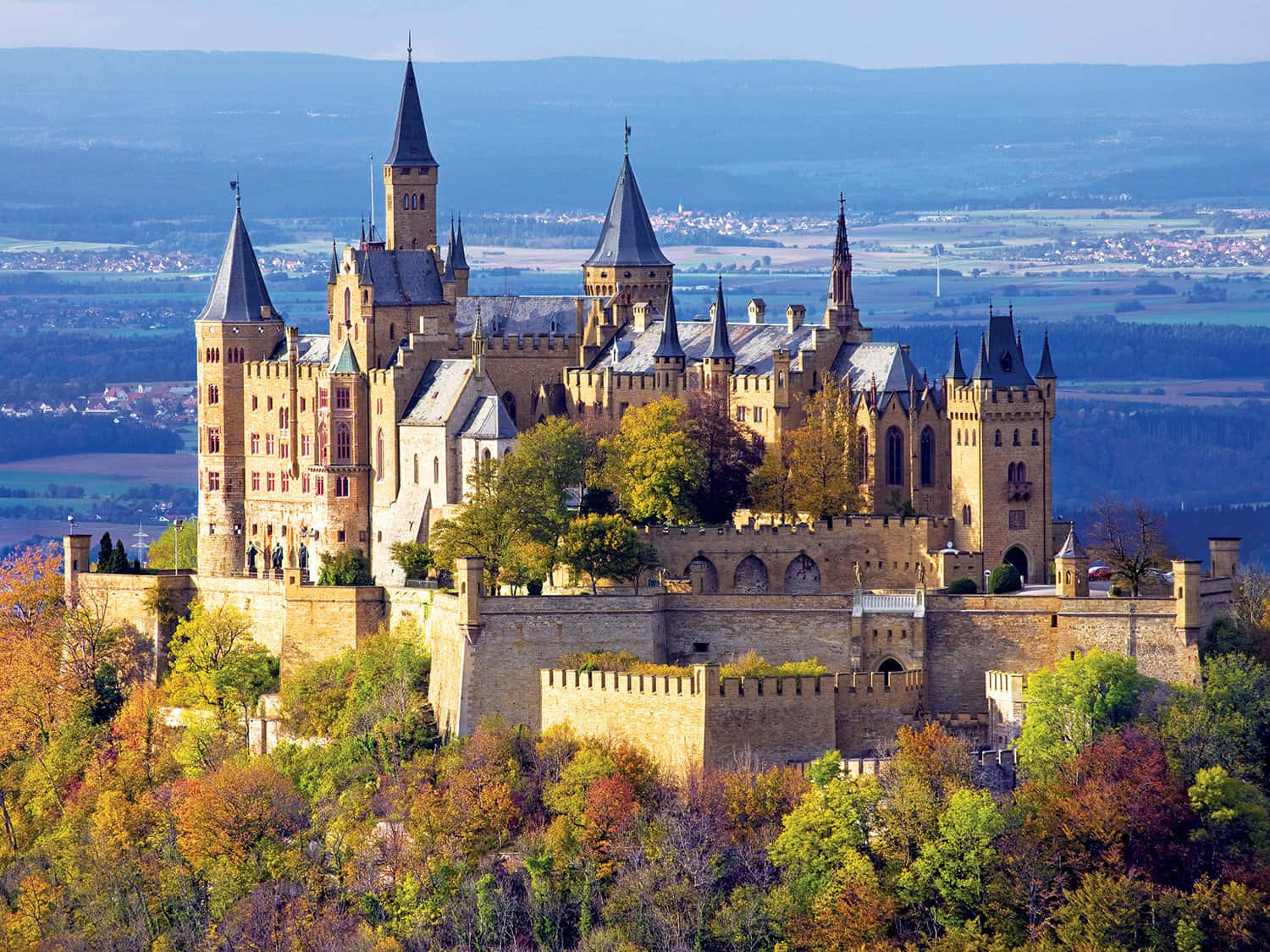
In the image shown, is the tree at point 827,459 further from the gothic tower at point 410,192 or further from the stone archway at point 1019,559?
the gothic tower at point 410,192

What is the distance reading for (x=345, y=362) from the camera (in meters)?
91.0

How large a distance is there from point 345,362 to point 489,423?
6.34 metres

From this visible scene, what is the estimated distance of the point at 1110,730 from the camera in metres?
72.1

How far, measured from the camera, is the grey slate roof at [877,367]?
286 feet

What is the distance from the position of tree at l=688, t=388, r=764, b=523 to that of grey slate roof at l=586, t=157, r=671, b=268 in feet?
38.4

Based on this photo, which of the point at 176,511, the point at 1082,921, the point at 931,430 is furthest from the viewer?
the point at 176,511

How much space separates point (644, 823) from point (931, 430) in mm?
19078

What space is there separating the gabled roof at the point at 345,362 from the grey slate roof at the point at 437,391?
2.08m

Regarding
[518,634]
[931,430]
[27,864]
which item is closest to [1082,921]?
[518,634]

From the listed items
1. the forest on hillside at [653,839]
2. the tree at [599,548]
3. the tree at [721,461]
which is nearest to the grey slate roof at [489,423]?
the tree at [721,461]

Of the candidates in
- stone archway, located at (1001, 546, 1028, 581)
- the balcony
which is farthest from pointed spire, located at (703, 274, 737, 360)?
stone archway, located at (1001, 546, 1028, 581)

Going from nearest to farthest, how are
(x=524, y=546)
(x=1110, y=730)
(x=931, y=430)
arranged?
(x=1110, y=730)
(x=524, y=546)
(x=931, y=430)

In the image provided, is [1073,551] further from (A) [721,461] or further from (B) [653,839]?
(B) [653,839]

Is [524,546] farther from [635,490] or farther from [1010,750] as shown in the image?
[1010,750]
